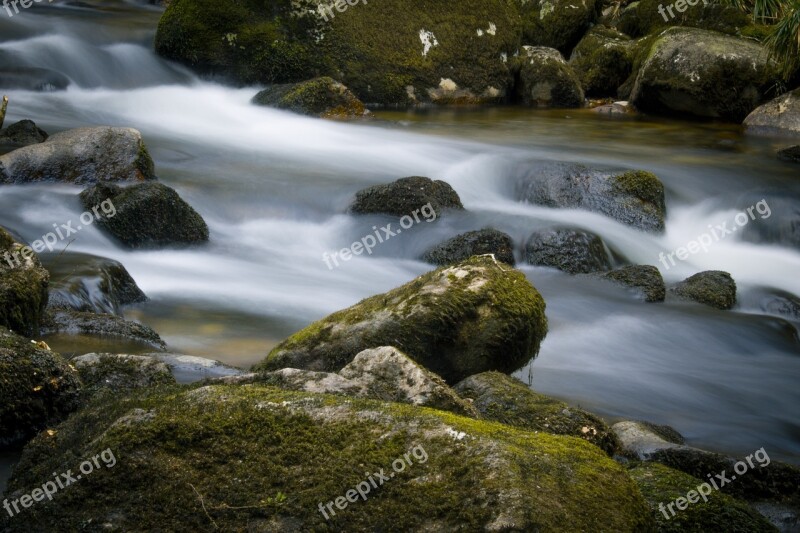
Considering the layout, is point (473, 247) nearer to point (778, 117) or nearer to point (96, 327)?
point (96, 327)

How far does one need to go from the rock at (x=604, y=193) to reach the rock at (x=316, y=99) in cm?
410

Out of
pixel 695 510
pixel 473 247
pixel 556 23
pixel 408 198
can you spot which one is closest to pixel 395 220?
pixel 408 198

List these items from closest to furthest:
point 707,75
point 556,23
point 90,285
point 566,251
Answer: point 90,285 → point 566,251 → point 707,75 → point 556,23

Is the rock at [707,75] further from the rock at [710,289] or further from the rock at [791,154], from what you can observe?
the rock at [710,289]

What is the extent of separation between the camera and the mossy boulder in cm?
272

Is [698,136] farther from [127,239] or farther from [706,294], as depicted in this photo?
[127,239]

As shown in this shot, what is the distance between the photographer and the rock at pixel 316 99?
13867 millimetres

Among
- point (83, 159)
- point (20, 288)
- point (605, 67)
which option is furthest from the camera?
point (605, 67)

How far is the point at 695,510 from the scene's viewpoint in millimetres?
3672

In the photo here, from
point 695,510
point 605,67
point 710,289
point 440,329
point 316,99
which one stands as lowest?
point 710,289

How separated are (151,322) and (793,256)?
7.10 m

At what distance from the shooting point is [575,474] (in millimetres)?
2877

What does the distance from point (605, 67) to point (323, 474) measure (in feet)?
53.9

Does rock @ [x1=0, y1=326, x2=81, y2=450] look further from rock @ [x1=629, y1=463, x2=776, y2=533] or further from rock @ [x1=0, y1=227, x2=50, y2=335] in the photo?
rock @ [x1=629, y1=463, x2=776, y2=533]
